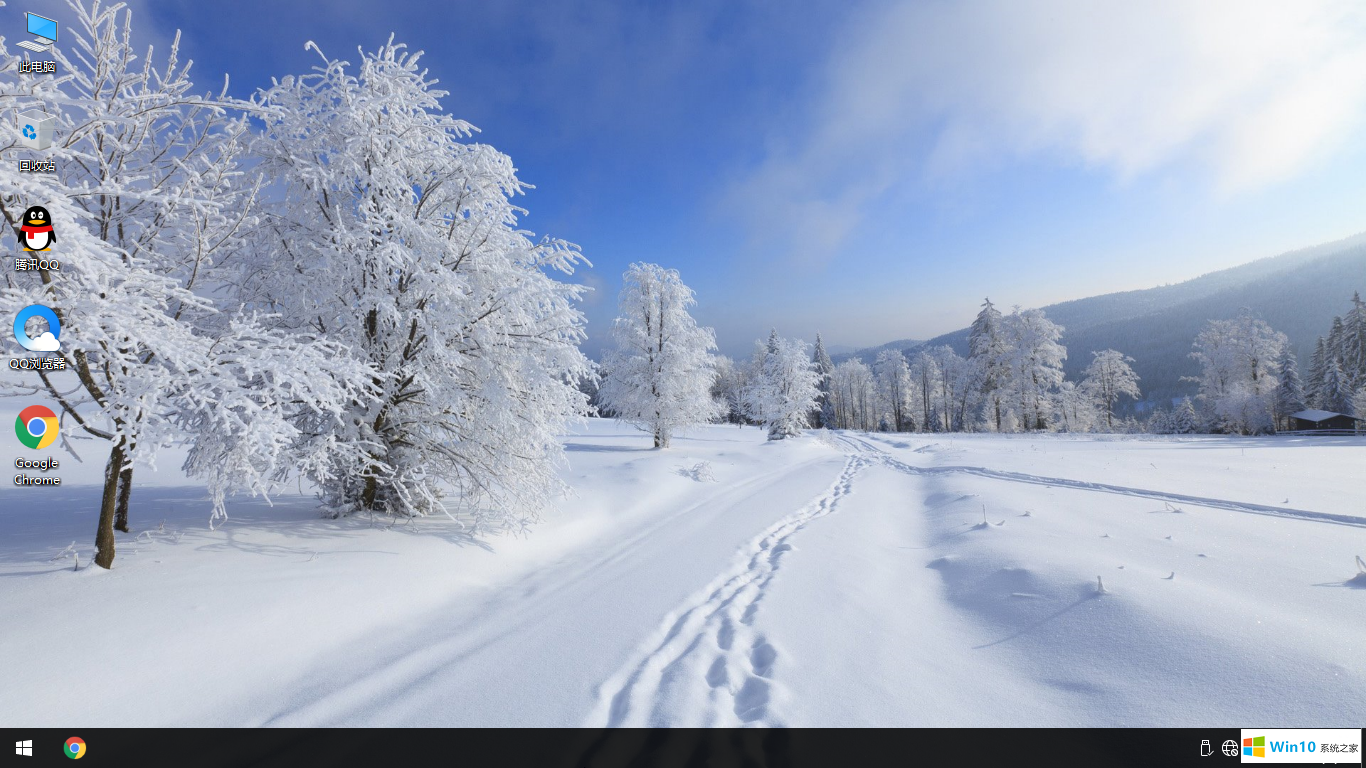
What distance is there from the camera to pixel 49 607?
390 centimetres

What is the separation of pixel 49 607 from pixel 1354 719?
29.1 feet

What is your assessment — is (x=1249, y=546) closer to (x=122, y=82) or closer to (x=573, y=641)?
(x=573, y=641)

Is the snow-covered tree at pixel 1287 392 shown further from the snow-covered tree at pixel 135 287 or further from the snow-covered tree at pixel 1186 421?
the snow-covered tree at pixel 135 287

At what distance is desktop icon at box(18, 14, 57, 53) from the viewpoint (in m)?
3.67

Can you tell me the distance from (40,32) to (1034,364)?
46.3m

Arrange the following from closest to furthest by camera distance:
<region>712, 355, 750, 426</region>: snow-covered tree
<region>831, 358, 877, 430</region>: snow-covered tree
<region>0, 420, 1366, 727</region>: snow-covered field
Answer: <region>0, 420, 1366, 727</region>: snow-covered field → <region>712, 355, 750, 426</region>: snow-covered tree → <region>831, 358, 877, 430</region>: snow-covered tree

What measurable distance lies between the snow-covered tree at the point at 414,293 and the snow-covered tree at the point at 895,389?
63.4 meters

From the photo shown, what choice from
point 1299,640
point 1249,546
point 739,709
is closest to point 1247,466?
point 1249,546

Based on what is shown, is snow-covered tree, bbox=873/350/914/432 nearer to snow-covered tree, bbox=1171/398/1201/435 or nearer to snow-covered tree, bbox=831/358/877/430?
snow-covered tree, bbox=831/358/877/430

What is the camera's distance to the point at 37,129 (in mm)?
3629

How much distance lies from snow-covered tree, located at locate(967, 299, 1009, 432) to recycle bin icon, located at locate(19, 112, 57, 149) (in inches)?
1832

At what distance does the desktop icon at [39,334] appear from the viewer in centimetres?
346

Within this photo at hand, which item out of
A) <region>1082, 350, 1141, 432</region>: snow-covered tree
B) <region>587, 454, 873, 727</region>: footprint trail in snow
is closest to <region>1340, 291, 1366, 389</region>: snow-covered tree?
<region>1082, 350, 1141, 432</region>: snow-covered tree
